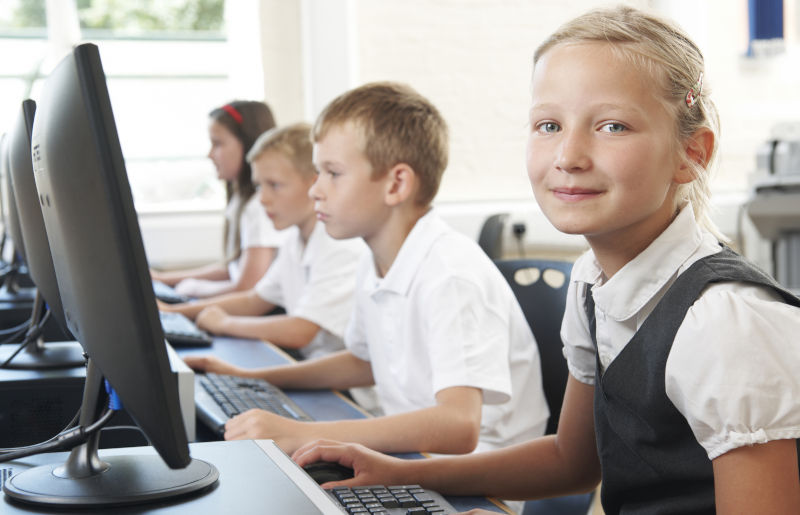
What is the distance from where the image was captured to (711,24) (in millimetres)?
3900

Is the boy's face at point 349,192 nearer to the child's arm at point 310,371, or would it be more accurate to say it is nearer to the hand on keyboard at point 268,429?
the child's arm at point 310,371

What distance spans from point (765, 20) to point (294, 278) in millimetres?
2602

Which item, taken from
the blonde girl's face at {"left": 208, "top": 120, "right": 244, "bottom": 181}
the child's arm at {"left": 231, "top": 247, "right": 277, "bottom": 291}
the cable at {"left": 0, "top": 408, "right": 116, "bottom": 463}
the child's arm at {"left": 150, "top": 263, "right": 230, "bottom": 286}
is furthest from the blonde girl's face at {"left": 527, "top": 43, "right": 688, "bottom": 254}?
the child's arm at {"left": 150, "top": 263, "right": 230, "bottom": 286}

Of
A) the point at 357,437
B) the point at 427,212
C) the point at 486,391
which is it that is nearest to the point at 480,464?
the point at 357,437

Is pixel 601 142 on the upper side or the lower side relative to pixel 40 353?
upper

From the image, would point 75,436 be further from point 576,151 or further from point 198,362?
point 198,362

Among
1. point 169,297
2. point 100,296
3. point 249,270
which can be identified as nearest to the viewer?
point 100,296

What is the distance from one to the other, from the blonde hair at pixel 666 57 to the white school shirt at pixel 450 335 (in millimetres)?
456

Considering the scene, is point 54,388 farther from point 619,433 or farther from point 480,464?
point 619,433

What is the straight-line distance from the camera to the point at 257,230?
9.25 ft

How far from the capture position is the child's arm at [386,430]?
42.3 inches

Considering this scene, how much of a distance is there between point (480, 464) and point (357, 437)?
18 centimetres

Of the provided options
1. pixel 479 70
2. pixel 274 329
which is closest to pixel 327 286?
pixel 274 329

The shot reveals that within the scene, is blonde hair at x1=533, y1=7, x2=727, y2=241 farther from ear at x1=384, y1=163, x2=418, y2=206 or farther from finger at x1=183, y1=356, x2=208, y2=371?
finger at x1=183, y1=356, x2=208, y2=371
